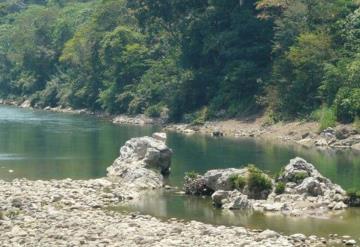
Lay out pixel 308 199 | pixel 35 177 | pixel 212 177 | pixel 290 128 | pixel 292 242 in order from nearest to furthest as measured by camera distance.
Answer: pixel 292 242, pixel 308 199, pixel 212 177, pixel 35 177, pixel 290 128

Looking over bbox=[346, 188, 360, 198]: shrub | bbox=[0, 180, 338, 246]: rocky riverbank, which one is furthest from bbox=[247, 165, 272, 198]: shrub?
bbox=[0, 180, 338, 246]: rocky riverbank

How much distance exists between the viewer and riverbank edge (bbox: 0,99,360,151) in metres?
64.9

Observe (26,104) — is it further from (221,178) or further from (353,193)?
(353,193)

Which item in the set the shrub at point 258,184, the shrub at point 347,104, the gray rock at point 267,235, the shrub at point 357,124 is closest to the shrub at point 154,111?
the shrub at point 347,104

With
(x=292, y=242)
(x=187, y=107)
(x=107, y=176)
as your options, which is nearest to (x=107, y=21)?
(x=187, y=107)

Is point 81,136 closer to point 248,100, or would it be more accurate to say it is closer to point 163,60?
point 248,100

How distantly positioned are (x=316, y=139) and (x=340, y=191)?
25984 mm

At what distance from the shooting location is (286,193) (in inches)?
1615

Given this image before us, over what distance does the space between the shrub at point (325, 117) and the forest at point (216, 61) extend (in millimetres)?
104

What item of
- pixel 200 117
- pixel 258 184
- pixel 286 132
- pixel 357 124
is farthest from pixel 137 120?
pixel 258 184

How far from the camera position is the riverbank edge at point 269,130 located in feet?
213

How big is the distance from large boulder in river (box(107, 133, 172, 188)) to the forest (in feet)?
70.8

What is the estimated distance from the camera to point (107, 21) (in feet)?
370

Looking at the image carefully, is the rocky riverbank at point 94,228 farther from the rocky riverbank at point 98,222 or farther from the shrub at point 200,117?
the shrub at point 200,117
